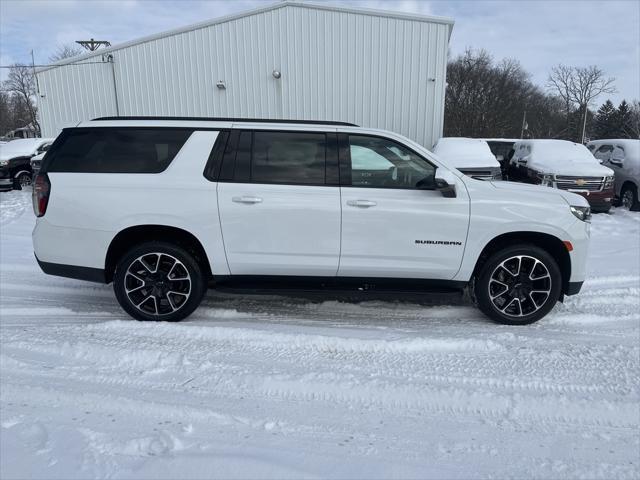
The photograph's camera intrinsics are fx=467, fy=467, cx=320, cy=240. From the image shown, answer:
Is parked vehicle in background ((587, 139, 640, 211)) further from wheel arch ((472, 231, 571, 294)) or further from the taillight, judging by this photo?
the taillight

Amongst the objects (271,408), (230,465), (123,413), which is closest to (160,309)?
(123,413)

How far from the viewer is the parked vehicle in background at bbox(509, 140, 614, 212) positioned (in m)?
11.0

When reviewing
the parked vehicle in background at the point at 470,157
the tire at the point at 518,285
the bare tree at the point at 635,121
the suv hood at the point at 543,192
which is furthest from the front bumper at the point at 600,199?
the bare tree at the point at 635,121

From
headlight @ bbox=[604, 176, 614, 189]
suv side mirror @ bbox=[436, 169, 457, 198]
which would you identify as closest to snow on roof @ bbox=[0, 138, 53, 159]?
suv side mirror @ bbox=[436, 169, 457, 198]

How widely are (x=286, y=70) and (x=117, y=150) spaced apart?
1252cm

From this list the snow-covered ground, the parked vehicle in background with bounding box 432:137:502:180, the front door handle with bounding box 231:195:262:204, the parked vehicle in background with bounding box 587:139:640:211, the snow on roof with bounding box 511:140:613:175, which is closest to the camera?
the snow-covered ground

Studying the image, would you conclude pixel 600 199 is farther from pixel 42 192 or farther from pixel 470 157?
pixel 42 192

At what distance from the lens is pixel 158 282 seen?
171 inches

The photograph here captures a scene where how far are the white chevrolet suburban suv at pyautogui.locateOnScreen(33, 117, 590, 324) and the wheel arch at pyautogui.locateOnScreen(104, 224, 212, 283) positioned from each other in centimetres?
1

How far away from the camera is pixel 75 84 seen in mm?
16500

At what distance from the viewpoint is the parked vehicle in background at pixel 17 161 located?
14.2 m

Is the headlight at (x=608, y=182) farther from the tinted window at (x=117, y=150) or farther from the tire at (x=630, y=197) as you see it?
the tinted window at (x=117, y=150)

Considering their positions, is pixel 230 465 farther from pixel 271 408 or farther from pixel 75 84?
pixel 75 84

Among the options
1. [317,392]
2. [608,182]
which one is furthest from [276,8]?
[317,392]
